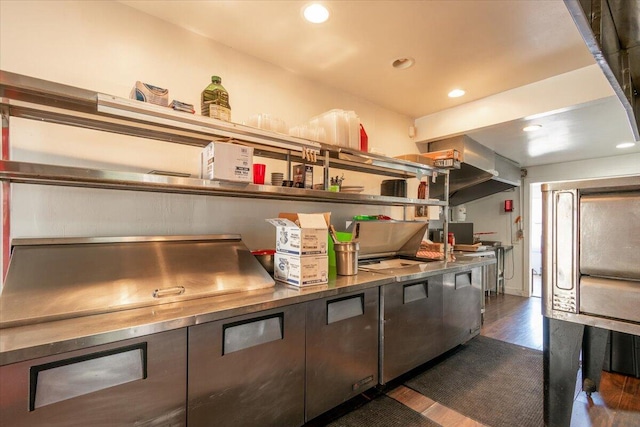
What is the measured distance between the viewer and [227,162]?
1.64 meters

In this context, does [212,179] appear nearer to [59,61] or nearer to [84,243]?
[84,243]

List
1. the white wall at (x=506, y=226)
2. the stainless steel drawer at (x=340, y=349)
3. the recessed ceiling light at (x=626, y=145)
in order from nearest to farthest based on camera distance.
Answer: the stainless steel drawer at (x=340, y=349)
the recessed ceiling light at (x=626, y=145)
the white wall at (x=506, y=226)

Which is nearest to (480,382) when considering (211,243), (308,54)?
(211,243)

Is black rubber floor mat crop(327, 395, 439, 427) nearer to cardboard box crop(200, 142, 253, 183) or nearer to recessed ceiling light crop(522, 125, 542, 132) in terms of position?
cardboard box crop(200, 142, 253, 183)

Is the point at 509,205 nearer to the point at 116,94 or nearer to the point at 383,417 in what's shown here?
the point at 383,417

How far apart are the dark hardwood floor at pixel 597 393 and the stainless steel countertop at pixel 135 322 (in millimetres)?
1873

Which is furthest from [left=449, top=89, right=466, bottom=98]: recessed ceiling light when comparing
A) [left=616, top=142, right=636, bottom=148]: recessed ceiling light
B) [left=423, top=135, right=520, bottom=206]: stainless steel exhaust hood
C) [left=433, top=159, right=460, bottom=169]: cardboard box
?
[left=616, top=142, right=636, bottom=148]: recessed ceiling light

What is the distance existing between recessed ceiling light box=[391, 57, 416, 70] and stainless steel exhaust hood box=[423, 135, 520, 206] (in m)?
1.51

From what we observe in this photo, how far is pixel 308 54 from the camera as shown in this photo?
97.4 inches

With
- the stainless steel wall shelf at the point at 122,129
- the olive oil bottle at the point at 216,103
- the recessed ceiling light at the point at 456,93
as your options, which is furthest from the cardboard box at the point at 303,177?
the recessed ceiling light at the point at 456,93

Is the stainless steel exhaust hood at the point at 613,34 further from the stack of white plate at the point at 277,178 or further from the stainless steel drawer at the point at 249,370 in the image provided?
the stack of white plate at the point at 277,178

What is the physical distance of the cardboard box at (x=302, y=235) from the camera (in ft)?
5.82

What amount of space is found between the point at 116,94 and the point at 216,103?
63 cm

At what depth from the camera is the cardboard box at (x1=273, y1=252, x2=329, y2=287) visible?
1.76 m
